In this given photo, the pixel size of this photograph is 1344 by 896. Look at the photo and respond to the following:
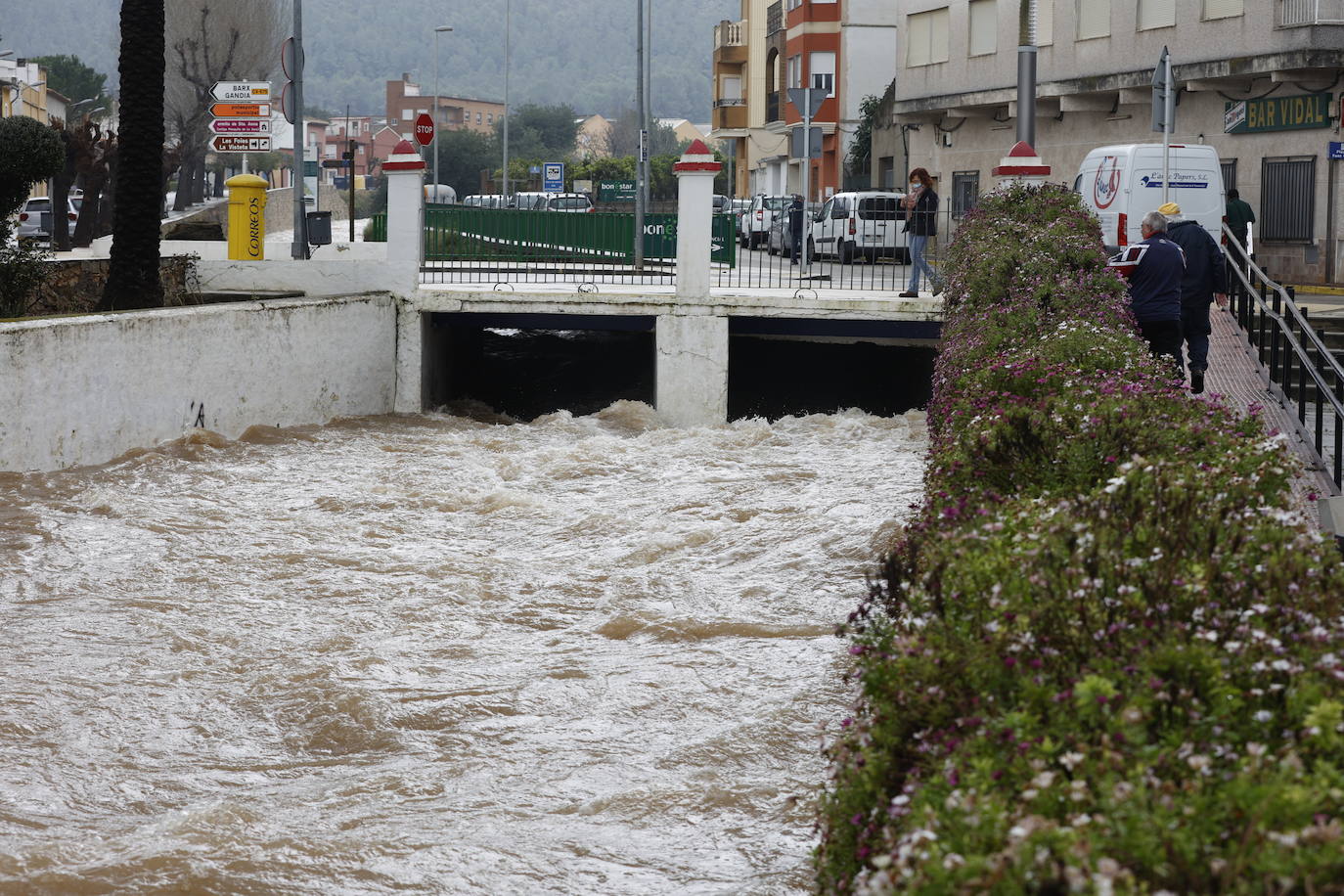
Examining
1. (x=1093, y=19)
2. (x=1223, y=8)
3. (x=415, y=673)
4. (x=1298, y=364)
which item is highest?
(x=1093, y=19)

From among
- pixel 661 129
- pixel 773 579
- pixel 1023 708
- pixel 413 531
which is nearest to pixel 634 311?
pixel 413 531

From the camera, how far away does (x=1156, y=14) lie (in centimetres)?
3120

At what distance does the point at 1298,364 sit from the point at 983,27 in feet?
79.7

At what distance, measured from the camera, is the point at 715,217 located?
72.0ft

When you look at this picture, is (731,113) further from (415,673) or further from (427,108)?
(427,108)

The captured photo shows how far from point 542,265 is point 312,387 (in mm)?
4350

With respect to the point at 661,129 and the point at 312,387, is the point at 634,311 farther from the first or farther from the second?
the point at 661,129

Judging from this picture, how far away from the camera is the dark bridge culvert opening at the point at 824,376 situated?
22703mm

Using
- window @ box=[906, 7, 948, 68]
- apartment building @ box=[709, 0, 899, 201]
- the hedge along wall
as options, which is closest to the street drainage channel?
the hedge along wall

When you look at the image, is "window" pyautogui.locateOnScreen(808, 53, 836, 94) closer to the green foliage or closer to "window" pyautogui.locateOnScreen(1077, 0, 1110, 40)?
"window" pyautogui.locateOnScreen(1077, 0, 1110, 40)

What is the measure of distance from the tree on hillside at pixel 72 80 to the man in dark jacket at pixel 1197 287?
291ft

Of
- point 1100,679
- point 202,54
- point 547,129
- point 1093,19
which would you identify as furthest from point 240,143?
point 547,129

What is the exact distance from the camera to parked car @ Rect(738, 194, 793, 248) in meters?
22.9

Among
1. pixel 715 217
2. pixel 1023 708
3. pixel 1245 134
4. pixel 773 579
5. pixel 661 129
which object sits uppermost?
pixel 661 129
